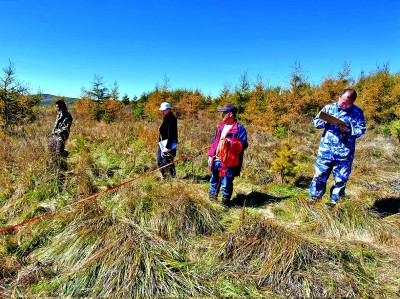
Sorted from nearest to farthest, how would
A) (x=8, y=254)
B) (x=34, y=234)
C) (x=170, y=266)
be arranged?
1. (x=170, y=266)
2. (x=8, y=254)
3. (x=34, y=234)

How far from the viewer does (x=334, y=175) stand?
3.86m

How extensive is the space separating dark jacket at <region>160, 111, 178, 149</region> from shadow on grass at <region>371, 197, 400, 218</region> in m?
3.87

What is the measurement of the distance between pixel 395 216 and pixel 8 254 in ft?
17.5

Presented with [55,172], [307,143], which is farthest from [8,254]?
[307,143]

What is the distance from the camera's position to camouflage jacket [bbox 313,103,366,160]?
3547 mm

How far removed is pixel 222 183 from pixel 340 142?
1.95 meters

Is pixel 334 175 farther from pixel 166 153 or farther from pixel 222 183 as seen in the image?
pixel 166 153

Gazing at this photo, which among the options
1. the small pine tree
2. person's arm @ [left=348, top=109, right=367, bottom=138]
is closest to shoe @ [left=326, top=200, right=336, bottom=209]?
person's arm @ [left=348, top=109, right=367, bottom=138]

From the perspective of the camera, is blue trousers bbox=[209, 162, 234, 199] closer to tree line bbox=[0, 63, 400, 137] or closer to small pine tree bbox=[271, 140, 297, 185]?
small pine tree bbox=[271, 140, 297, 185]

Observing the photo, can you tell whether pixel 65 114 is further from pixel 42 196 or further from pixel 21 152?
pixel 42 196

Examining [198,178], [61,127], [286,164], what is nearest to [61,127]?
[61,127]

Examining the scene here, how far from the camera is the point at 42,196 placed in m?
4.14

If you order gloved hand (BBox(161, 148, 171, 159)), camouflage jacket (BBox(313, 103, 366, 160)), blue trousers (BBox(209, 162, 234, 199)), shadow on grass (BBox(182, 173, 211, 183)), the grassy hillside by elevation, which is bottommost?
the grassy hillside

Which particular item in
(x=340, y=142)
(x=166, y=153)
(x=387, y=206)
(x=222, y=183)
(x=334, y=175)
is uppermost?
(x=340, y=142)
